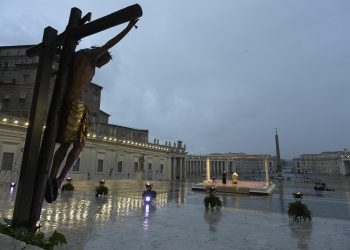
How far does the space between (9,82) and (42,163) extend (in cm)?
5693

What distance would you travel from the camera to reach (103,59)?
467cm

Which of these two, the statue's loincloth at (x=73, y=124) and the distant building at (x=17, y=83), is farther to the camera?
the distant building at (x=17, y=83)

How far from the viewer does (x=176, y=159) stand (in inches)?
2928

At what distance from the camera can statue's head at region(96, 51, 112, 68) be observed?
15.2 ft

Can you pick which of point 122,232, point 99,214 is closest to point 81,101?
point 122,232

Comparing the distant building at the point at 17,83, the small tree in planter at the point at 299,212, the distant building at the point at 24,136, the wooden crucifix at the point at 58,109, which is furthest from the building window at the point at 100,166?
the wooden crucifix at the point at 58,109

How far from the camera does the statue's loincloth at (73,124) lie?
14.1 ft

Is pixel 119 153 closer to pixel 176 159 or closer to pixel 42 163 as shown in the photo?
pixel 176 159

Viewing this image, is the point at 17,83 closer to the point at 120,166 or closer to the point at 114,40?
the point at 120,166

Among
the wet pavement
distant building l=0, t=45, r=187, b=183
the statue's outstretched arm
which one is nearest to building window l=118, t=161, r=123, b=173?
distant building l=0, t=45, r=187, b=183

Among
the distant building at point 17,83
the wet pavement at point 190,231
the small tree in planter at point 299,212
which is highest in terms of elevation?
the distant building at point 17,83

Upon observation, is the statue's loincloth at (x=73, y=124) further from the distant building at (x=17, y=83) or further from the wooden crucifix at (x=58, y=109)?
the distant building at (x=17, y=83)

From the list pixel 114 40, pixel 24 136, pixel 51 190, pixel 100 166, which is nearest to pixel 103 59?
pixel 114 40

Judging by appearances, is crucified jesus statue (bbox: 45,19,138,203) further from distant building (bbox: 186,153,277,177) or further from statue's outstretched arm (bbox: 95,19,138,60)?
distant building (bbox: 186,153,277,177)
